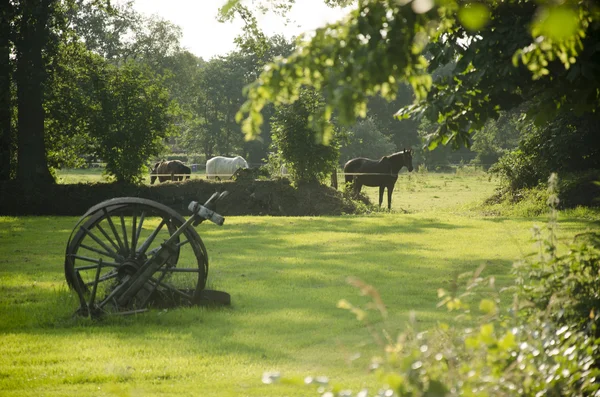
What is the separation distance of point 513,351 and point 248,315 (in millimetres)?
5732

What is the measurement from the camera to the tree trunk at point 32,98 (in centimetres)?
2675

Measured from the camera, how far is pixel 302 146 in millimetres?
26531

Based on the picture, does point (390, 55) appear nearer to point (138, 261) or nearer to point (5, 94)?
point (138, 261)

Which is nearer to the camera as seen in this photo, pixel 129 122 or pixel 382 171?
pixel 129 122

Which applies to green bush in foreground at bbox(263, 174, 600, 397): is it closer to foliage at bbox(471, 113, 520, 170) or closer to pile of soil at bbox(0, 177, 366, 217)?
pile of soil at bbox(0, 177, 366, 217)

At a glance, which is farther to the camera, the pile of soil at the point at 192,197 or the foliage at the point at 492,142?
the foliage at the point at 492,142

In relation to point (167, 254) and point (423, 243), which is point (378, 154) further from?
point (167, 254)

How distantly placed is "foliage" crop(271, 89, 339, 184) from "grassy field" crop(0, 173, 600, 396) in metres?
5.43

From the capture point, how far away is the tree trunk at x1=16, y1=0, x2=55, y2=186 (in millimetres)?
26750

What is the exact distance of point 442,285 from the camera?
1251 cm

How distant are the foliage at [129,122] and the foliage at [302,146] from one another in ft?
14.3

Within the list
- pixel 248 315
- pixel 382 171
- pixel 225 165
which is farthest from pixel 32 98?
pixel 225 165

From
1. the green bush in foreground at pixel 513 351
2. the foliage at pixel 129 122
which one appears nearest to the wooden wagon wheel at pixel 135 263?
the green bush in foreground at pixel 513 351

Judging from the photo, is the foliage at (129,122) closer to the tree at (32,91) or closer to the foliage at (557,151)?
the tree at (32,91)
